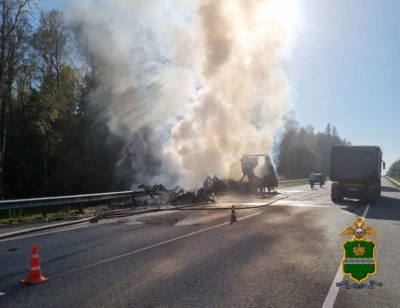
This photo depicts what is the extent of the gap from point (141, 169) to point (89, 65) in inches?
520

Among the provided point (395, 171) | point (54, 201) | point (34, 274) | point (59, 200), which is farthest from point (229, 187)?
point (395, 171)

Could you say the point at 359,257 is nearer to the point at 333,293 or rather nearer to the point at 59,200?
the point at 333,293

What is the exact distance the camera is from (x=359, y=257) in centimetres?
509

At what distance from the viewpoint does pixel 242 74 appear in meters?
26.7

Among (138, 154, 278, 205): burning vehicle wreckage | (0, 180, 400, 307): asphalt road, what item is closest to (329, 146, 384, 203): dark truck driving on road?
(138, 154, 278, 205): burning vehicle wreckage

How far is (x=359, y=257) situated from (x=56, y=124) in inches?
1268

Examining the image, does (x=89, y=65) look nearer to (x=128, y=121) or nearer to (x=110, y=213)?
(x=128, y=121)

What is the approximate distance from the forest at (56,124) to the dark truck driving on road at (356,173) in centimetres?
1488

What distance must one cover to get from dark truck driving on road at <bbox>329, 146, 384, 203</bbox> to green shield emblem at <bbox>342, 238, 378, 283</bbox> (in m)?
16.5

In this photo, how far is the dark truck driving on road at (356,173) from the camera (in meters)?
20.8

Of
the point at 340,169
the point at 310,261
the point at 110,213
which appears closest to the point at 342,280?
the point at 310,261

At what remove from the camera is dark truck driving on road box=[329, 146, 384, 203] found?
2083cm

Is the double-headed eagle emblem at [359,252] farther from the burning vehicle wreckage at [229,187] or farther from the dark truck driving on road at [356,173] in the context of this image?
the dark truck driving on road at [356,173]

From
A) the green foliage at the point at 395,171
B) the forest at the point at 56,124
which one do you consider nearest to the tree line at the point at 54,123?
the forest at the point at 56,124
